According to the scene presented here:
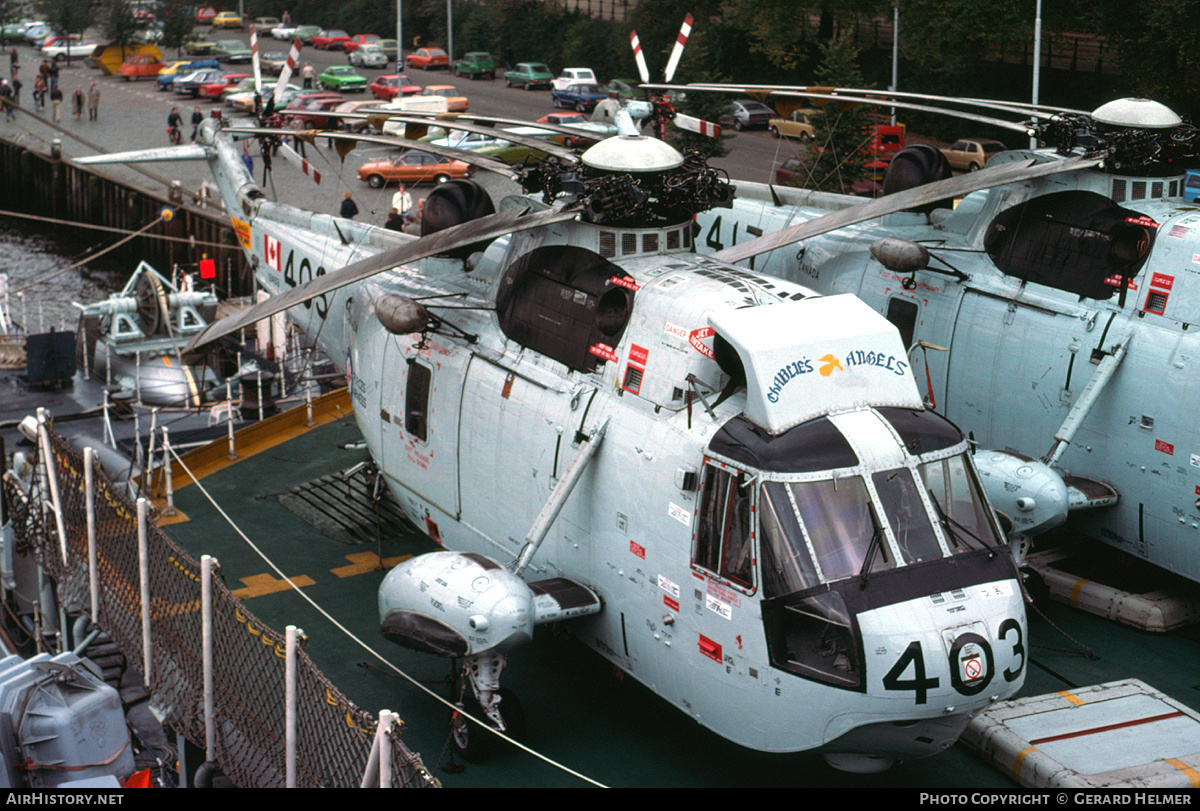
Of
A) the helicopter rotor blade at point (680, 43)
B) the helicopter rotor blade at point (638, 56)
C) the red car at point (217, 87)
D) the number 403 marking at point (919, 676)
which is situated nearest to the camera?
the number 403 marking at point (919, 676)

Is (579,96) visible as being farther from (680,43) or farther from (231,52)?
(680,43)

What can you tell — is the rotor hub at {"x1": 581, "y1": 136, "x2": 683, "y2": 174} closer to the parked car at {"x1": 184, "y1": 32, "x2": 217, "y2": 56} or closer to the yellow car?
the parked car at {"x1": 184, "y1": 32, "x2": 217, "y2": 56}

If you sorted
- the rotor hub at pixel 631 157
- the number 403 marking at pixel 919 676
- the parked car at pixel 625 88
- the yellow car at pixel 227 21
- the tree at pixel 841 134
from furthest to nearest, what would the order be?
the yellow car at pixel 227 21 < the tree at pixel 841 134 < the parked car at pixel 625 88 < the rotor hub at pixel 631 157 < the number 403 marking at pixel 919 676

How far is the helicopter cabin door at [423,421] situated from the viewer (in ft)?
51.1

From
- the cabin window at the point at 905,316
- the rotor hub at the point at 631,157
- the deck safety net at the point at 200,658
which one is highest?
the rotor hub at the point at 631,157

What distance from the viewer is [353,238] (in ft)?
64.5

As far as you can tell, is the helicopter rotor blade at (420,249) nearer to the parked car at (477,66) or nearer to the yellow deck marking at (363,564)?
the yellow deck marking at (363,564)

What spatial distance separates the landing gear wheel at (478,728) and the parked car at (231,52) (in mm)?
78691

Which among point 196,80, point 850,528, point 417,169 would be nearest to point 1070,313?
point 850,528

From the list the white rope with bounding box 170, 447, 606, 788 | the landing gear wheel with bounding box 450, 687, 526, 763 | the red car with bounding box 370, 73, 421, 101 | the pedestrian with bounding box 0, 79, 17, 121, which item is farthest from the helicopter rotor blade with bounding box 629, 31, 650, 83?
the pedestrian with bounding box 0, 79, 17, 121

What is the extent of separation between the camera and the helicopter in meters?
15.3

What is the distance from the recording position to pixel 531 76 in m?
74.6

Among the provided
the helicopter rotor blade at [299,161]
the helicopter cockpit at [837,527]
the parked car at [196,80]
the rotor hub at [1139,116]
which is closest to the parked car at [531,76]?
the parked car at [196,80]

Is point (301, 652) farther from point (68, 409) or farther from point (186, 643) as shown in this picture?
point (68, 409)
